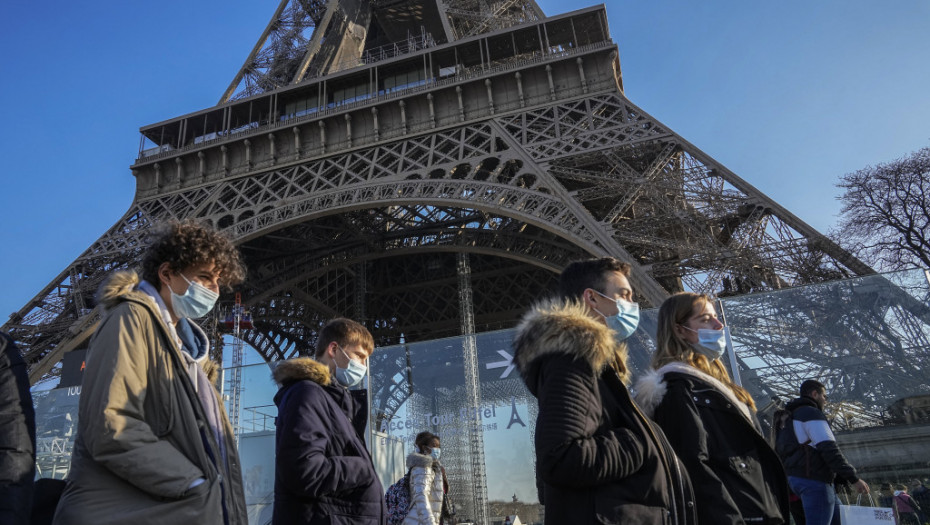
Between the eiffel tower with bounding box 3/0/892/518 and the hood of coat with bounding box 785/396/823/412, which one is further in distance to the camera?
the eiffel tower with bounding box 3/0/892/518

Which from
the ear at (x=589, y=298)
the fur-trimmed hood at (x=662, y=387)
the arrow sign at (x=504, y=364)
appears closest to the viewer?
the fur-trimmed hood at (x=662, y=387)

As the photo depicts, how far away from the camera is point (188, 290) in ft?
8.59

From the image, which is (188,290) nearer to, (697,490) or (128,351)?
(128,351)

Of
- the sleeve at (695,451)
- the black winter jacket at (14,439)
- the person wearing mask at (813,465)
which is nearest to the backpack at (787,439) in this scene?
the person wearing mask at (813,465)

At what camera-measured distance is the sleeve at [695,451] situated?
2297 mm

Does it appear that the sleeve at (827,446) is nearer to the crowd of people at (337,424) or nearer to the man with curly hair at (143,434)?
the crowd of people at (337,424)

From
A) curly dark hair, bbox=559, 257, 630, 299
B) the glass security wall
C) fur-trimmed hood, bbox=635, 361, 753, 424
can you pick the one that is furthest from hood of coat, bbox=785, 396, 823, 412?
curly dark hair, bbox=559, 257, 630, 299

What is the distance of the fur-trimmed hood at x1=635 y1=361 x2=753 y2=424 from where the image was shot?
259 cm

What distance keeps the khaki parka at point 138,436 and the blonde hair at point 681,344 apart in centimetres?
183

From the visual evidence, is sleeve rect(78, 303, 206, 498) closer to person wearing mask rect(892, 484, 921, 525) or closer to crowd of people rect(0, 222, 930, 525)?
crowd of people rect(0, 222, 930, 525)

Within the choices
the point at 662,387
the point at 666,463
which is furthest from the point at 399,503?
the point at 666,463

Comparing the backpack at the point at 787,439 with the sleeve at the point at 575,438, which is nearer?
the sleeve at the point at 575,438

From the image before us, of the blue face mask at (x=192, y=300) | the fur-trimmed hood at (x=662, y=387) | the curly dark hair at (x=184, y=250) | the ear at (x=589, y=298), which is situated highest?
the curly dark hair at (x=184, y=250)

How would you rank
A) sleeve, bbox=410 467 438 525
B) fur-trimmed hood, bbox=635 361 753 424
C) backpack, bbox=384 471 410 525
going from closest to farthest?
fur-trimmed hood, bbox=635 361 753 424
sleeve, bbox=410 467 438 525
backpack, bbox=384 471 410 525
